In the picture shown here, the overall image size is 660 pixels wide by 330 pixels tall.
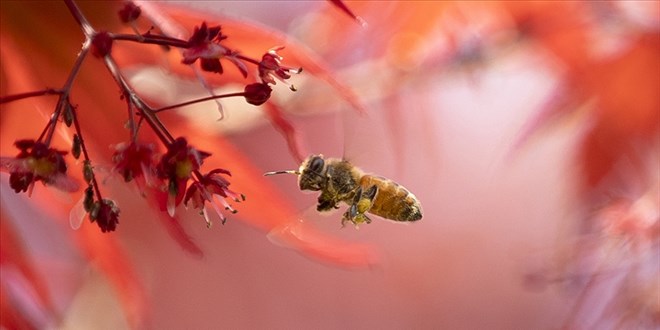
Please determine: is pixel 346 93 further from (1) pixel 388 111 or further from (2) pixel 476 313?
(2) pixel 476 313

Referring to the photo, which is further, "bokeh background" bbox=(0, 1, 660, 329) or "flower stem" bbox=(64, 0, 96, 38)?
"bokeh background" bbox=(0, 1, 660, 329)

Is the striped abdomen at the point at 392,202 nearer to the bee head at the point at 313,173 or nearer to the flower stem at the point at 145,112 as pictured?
the bee head at the point at 313,173

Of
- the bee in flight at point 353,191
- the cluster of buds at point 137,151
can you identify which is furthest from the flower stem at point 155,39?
the bee in flight at point 353,191

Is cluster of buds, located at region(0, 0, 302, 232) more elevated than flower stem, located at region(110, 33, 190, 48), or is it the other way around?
flower stem, located at region(110, 33, 190, 48)

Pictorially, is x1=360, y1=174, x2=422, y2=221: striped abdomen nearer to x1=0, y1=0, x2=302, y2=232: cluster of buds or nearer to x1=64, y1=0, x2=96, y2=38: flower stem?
x1=0, y1=0, x2=302, y2=232: cluster of buds

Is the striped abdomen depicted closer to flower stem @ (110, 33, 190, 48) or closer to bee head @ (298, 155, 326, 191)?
bee head @ (298, 155, 326, 191)

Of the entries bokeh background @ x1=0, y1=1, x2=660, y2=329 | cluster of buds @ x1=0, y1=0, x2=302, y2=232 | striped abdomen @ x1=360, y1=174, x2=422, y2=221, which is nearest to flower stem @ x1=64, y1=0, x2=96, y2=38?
Answer: cluster of buds @ x1=0, y1=0, x2=302, y2=232

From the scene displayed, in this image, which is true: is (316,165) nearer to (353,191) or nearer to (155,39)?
(353,191)
